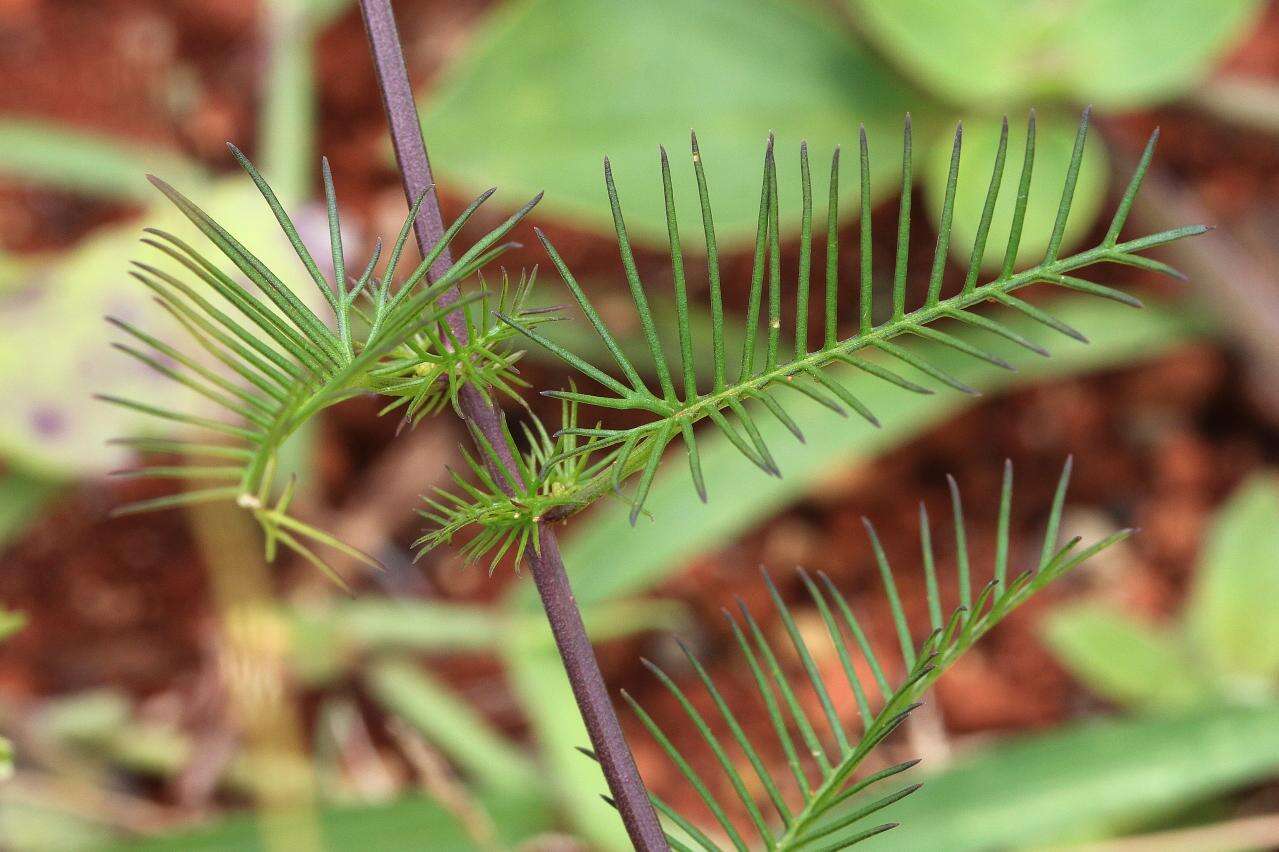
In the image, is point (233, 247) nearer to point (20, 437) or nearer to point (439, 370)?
point (439, 370)

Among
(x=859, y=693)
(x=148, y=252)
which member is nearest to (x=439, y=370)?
(x=859, y=693)

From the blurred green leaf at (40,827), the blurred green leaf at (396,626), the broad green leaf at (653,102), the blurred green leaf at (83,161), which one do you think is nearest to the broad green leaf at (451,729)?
the blurred green leaf at (396,626)

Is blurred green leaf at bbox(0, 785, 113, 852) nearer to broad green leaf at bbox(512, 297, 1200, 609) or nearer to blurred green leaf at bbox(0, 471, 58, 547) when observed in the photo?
blurred green leaf at bbox(0, 471, 58, 547)

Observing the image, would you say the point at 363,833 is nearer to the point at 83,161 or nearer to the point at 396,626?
the point at 396,626

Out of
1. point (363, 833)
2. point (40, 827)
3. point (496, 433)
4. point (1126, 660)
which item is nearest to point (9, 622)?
point (496, 433)

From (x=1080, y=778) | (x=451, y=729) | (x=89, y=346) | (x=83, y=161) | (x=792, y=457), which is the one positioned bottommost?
(x=1080, y=778)
